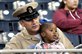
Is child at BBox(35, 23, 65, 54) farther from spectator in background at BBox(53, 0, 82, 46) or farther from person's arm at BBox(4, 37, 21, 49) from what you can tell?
spectator in background at BBox(53, 0, 82, 46)

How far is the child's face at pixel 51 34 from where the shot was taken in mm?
2824

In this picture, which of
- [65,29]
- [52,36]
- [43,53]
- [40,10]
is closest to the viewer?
[43,53]

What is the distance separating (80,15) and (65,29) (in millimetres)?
229

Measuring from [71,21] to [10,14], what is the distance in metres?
1.39

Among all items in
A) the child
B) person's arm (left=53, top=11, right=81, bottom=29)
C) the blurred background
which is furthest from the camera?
the blurred background

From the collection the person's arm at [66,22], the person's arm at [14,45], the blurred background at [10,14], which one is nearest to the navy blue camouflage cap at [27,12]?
the person's arm at [14,45]

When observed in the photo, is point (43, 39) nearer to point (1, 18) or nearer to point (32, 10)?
point (32, 10)

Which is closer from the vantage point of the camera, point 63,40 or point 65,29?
point 63,40

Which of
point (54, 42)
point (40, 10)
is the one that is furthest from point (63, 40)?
point (40, 10)

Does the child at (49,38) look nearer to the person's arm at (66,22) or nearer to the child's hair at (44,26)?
the child's hair at (44,26)

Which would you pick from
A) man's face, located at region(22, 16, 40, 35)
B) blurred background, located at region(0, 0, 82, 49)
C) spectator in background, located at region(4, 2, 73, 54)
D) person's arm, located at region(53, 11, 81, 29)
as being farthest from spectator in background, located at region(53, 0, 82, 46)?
blurred background, located at region(0, 0, 82, 49)

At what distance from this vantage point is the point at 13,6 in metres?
4.81

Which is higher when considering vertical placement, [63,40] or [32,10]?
[32,10]

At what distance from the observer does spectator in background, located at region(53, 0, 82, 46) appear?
11.5 ft
